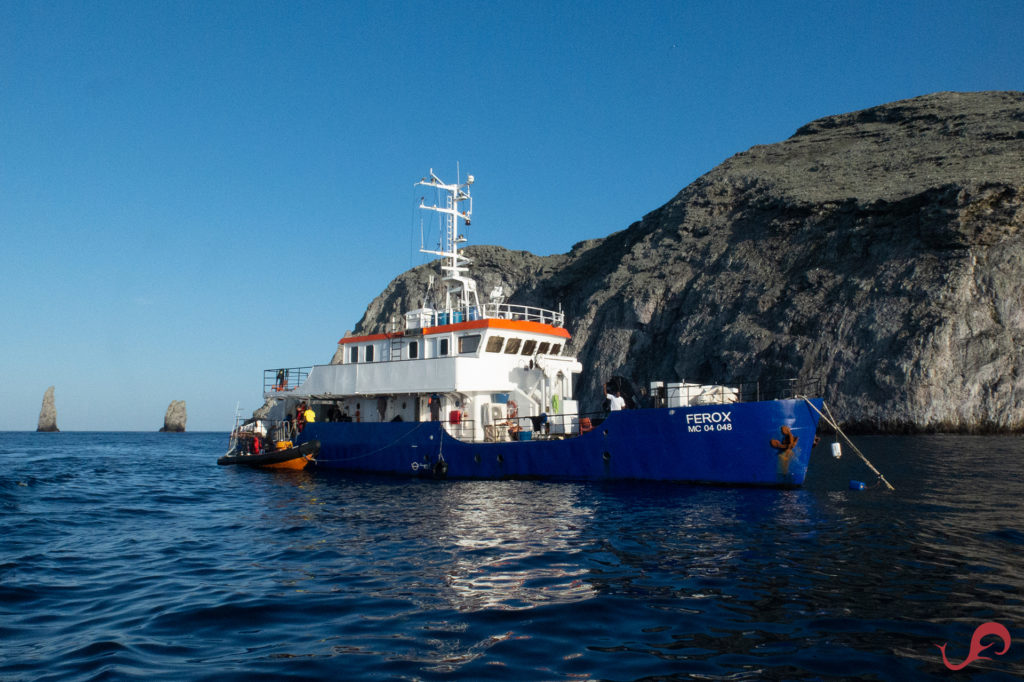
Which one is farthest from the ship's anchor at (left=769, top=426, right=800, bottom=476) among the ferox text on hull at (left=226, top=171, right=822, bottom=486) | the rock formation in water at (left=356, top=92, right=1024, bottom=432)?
the rock formation in water at (left=356, top=92, right=1024, bottom=432)

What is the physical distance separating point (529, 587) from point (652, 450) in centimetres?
1089

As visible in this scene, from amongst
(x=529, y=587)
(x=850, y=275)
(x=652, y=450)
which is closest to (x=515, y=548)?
(x=529, y=587)

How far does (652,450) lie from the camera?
748 inches

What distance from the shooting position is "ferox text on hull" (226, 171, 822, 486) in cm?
1775

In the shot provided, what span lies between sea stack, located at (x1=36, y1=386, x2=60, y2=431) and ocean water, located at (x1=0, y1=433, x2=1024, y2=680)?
17367 centimetres

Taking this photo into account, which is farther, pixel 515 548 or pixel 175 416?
pixel 175 416

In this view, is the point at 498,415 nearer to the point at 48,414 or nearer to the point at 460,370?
the point at 460,370

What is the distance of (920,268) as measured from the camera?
1902 inches

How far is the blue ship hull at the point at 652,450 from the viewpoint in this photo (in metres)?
17.4

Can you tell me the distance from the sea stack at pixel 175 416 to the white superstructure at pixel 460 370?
153 meters

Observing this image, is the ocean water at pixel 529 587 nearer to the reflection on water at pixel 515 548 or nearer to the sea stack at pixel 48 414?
the reflection on water at pixel 515 548

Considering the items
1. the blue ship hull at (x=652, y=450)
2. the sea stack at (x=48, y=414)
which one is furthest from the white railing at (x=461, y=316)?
the sea stack at (x=48, y=414)

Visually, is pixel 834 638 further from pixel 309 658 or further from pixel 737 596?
pixel 309 658

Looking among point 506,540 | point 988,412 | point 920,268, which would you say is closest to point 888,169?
point 920,268
